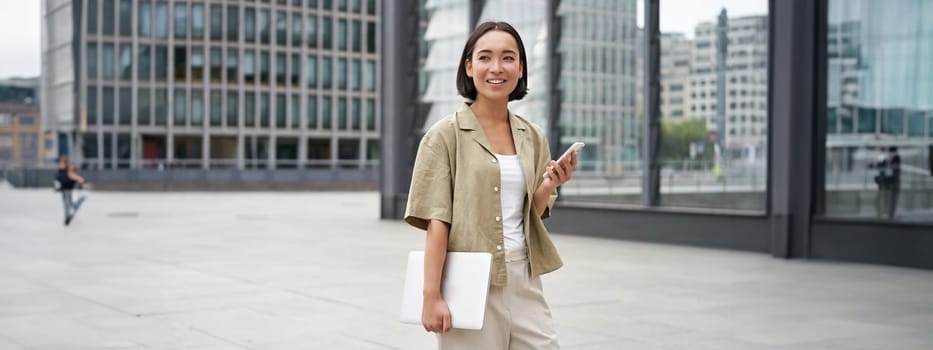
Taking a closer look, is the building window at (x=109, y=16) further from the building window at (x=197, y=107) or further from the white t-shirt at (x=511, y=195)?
the white t-shirt at (x=511, y=195)

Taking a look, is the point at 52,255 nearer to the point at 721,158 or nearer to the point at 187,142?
the point at 721,158

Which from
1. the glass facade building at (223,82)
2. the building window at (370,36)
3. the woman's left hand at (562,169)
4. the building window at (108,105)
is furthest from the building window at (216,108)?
the woman's left hand at (562,169)

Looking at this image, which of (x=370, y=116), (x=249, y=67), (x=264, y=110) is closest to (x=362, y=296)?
(x=249, y=67)

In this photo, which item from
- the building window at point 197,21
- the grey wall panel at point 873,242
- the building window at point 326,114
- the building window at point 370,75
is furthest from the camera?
the building window at point 370,75

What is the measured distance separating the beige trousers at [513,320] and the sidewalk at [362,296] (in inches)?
151

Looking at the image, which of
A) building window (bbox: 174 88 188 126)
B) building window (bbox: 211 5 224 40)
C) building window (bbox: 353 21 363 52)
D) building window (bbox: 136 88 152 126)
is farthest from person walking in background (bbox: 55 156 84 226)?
building window (bbox: 353 21 363 52)

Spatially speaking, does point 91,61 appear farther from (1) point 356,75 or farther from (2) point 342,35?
(1) point 356,75

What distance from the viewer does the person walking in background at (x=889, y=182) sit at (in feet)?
43.1

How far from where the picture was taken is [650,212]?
1636cm

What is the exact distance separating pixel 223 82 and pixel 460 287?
64.5 metres

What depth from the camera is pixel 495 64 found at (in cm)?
316

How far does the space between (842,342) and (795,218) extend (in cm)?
664

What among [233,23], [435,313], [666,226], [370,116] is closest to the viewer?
[435,313]

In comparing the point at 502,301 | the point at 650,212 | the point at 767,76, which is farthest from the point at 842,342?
the point at 650,212
